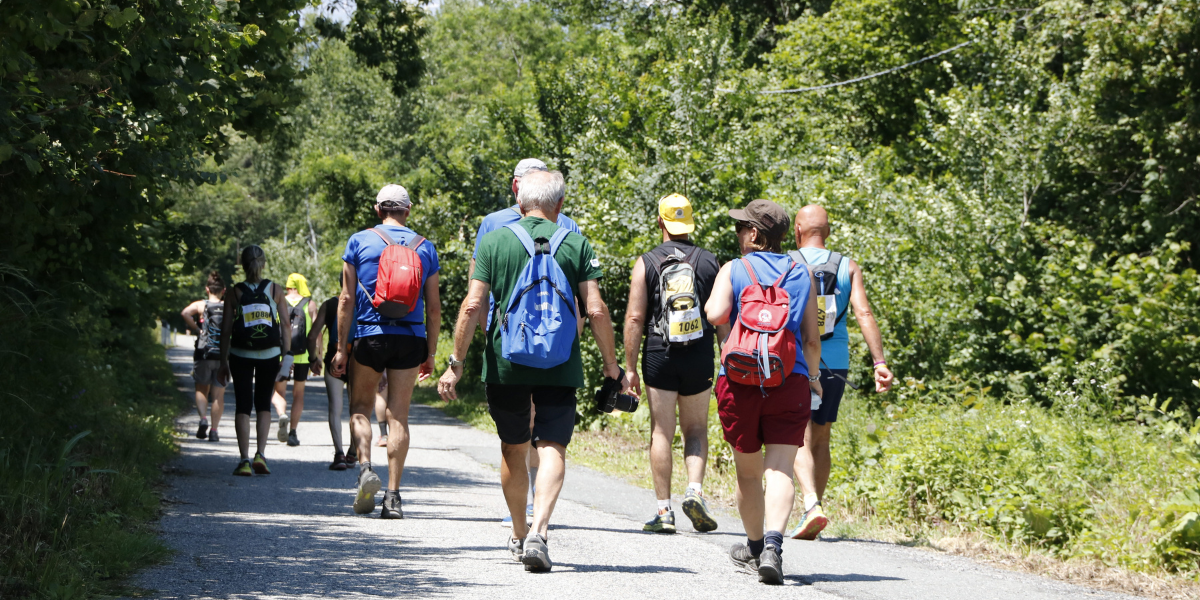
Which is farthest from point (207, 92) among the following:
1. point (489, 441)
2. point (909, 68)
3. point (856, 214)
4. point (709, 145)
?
point (909, 68)

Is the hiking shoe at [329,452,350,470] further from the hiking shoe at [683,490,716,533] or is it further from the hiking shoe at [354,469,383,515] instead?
the hiking shoe at [683,490,716,533]

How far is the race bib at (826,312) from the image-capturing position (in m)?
6.21

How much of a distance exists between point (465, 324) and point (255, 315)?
165 inches

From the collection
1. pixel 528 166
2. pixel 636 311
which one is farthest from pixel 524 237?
pixel 636 311

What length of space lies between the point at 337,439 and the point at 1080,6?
40.4 ft

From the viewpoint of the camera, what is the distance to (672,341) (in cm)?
646

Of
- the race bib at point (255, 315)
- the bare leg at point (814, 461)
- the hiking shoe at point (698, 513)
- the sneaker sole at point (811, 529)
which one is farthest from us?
the race bib at point (255, 315)

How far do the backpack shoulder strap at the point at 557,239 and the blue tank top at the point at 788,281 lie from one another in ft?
2.69

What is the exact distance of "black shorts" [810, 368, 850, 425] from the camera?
20.7 ft

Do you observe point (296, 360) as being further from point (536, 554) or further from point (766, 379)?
point (766, 379)

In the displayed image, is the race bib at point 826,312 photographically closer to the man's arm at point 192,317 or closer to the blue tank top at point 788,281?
the blue tank top at point 788,281

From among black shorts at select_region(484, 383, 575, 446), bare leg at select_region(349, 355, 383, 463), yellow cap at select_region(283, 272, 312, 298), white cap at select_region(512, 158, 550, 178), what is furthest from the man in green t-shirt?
yellow cap at select_region(283, 272, 312, 298)

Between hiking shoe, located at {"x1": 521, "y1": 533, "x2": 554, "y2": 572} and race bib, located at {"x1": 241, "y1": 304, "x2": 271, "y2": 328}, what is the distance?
14.6 feet

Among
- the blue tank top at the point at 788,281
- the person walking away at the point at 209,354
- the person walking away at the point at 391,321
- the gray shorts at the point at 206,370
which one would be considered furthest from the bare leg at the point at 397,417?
the gray shorts at the point at 206,370
